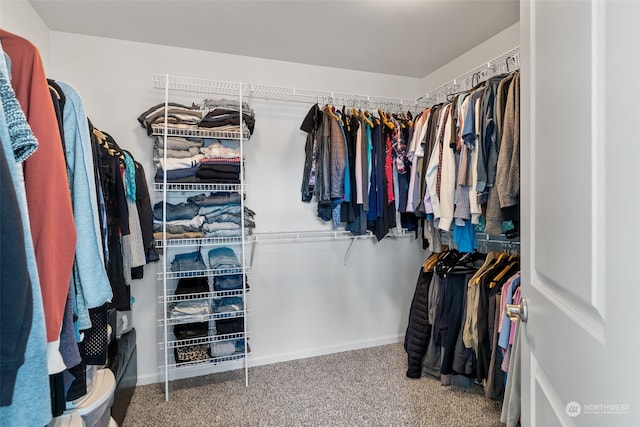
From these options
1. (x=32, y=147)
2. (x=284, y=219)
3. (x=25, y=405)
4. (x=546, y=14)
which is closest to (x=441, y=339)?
(x=284, y=219)

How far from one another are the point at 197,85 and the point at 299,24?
34.1 inches

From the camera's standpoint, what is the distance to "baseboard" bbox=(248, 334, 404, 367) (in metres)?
2.67

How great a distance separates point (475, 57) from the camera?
2.51m

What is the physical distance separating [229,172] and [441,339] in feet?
5.87

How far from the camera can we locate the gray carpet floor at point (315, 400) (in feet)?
6.41

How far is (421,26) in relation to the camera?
2.20m

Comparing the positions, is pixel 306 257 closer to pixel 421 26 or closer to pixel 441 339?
pixel 441 339

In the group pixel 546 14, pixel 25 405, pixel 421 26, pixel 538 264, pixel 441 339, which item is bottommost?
pixel 441 339

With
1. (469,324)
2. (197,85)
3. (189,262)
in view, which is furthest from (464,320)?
(197,85)

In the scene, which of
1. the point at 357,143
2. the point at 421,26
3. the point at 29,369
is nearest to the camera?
the point at 29,369

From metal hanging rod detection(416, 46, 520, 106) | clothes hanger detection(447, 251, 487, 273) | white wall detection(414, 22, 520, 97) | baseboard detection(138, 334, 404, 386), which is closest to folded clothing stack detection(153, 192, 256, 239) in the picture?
baseboard detection(138, 334, 404, 386)

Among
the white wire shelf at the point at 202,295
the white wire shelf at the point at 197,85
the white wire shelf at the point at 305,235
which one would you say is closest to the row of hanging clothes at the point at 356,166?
the white wire shelf at the point at 305,235

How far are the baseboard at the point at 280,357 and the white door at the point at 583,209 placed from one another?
2167 mm

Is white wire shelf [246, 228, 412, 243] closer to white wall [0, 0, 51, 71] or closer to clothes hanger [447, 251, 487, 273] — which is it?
clothes hanger [447, 251, 487, 273]
